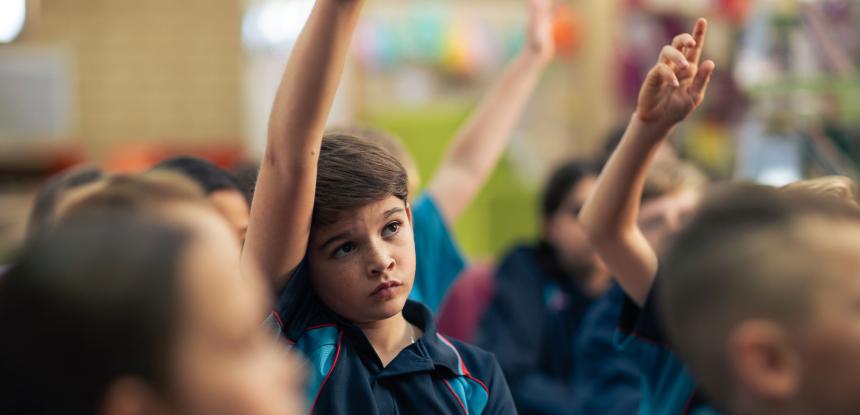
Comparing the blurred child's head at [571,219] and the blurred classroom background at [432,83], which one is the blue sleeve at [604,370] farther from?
the blurred classroom background at [432,83]

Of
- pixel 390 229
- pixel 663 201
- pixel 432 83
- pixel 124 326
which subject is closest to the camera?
pixel 124 326

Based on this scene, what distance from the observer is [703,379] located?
2.86ft

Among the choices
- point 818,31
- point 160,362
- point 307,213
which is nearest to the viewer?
point 160,362

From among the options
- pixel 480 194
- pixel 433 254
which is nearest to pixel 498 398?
pixel 433 254

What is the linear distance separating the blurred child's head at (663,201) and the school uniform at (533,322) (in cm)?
77

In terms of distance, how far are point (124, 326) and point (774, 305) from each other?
1.82 feet

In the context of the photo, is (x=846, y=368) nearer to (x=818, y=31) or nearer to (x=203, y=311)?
(x=203, y=311)

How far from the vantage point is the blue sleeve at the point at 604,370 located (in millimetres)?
1924

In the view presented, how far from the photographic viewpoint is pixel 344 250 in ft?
3.67

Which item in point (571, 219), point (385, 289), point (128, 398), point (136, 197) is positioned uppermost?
point (136, 197)

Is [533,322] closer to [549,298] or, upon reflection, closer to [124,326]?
[549,298]

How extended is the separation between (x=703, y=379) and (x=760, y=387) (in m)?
0.07

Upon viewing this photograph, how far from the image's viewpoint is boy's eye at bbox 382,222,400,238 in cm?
114

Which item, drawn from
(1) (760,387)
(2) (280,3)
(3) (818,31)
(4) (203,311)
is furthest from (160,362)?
(2) (280,3)
